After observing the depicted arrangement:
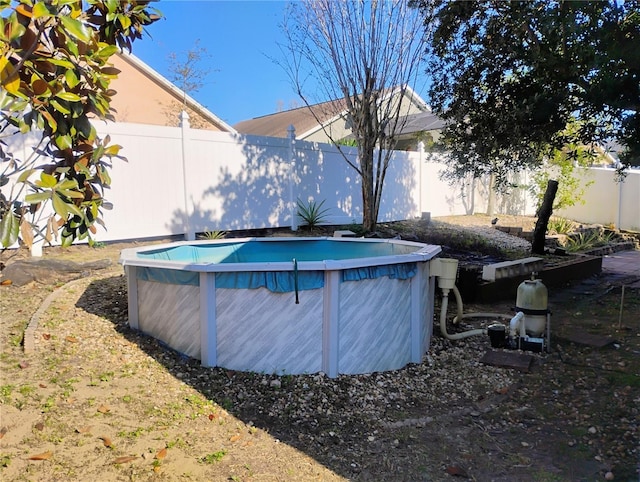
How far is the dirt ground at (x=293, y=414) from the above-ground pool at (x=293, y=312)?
5.7 inches

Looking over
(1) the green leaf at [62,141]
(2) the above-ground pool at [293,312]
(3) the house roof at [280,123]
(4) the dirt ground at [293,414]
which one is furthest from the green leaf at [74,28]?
(3) the house roof at [280,123]

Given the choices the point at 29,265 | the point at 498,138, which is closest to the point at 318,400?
the point at 29,265

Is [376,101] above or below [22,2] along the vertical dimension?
above

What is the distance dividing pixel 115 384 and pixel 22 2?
259cm

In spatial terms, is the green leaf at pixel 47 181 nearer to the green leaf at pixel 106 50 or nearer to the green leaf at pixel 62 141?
the green leaf at pixel 62 141

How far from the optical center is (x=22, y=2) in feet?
4.90

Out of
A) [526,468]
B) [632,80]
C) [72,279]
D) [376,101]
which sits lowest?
[526,468]

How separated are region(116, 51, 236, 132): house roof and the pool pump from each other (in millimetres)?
12515

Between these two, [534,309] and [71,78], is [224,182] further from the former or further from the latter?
[71,78]

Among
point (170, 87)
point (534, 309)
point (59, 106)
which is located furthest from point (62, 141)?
point (170, 87)

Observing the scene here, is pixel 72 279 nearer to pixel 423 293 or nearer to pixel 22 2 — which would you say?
pixel 423 293

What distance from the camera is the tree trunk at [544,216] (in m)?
8.67

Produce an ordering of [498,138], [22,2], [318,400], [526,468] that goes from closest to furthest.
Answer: [22,2] < [526,468] < [318,400] < [498,138]

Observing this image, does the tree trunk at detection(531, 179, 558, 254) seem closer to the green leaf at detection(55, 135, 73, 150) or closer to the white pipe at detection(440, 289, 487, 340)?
the white pipe at detection(440, 289, 487, 340)
